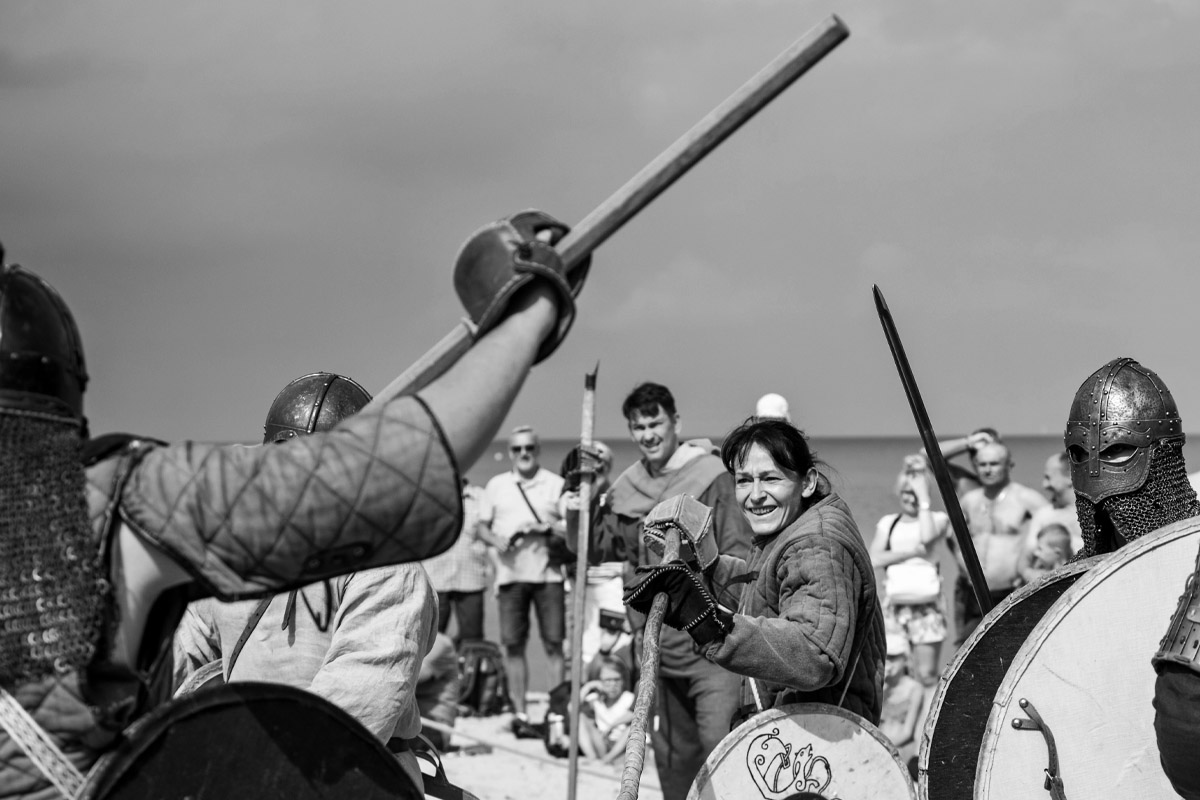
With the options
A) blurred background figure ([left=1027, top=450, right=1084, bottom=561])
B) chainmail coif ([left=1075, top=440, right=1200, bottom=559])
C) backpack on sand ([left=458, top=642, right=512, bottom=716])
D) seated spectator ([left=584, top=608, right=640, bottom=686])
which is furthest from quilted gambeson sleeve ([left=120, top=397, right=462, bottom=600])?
backpack on sand ([left=458, top=642, right=512, bottom=716])

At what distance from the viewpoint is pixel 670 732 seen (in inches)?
236

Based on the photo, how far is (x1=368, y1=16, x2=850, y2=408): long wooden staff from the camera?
2066mm

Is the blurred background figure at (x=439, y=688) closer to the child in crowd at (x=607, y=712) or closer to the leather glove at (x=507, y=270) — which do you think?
the child in crowd at (x=607, y=712)

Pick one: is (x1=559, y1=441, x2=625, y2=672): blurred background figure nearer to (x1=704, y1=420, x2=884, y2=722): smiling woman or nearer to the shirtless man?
the shirtless man

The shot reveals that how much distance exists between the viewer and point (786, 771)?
3.70 meters

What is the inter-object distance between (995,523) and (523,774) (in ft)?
10.5

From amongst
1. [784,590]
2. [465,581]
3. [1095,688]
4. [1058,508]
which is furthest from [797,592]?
[465,581]

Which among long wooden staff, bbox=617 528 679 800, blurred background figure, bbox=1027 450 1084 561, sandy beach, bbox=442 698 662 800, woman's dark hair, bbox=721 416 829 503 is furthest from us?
blurred background figure, bbox=1027 450 1084 561

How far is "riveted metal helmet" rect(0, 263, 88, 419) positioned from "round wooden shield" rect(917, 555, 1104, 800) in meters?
2.38

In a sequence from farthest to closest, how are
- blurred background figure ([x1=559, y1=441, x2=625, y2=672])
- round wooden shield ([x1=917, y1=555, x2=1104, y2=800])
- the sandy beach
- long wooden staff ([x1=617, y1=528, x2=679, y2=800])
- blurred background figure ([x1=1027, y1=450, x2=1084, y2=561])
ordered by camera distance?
1. blurred background figure ([x1=559, y1=441, x2=625, y2=672])
2. blurred background figure ([x1=1027, y1=450, x2=1084, y2=561])
3. the sandy beach
4. round wooden shield ([x1=917, y1=555, x2=1104, y2=800])
5. long wooden staff ([x1=617, y1=528, x2=679, y2=800])

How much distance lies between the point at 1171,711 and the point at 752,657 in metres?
1.15

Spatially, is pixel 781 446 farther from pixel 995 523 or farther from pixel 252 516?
pixel 995 523

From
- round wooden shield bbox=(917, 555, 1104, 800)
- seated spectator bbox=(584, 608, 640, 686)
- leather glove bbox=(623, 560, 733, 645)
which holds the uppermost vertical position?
leather glove bbox=(623, 560, 733, 645)

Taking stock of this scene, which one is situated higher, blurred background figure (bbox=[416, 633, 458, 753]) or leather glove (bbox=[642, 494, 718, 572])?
leather glove (bbox=[642, 494, 718, 572])
